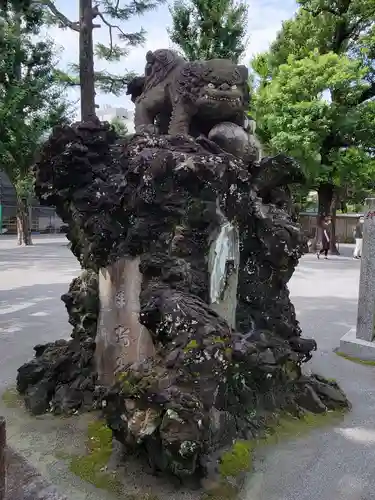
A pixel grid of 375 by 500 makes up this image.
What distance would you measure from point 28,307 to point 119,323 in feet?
13.9

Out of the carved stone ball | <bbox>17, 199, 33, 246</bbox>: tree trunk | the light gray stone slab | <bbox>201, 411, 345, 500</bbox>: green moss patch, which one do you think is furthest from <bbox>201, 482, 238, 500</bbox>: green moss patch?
<bbox>17, 199, 33, 246</bbox>: tree trunk

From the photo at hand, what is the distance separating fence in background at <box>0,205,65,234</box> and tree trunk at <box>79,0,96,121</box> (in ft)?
60.1

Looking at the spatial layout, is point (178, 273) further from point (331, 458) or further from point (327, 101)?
point (327, 101)

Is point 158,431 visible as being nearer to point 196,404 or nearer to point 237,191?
point 196,404

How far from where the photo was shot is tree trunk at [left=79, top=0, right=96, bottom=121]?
9.82 meters

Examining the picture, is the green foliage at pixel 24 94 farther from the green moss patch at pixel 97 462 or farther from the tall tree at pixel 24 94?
the green moss patch at pixel 97 462

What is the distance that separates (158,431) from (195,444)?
0.22 metres

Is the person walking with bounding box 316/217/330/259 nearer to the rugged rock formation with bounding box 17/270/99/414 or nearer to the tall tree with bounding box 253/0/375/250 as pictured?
the tall tree with bounding box 253/0/375/250

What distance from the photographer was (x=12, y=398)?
3.60 m

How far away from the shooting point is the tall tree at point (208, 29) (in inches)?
585

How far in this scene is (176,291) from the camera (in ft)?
8.92

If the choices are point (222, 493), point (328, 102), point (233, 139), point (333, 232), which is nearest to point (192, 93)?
point (233, 139)

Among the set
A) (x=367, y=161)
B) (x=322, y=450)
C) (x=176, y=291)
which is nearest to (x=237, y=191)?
(x=176, y=291)

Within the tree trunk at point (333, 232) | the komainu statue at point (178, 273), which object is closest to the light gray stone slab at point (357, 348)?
the komainu statue at point (178, 273)
